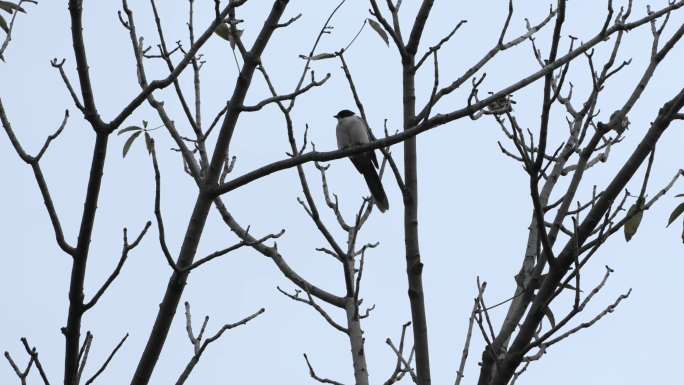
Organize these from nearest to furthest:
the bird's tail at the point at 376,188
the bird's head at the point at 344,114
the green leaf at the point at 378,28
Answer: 1. the green leaf at the point at 378,28
2. the bird's tail at the point at 376,188
3. the bird's head at the point at 344,114

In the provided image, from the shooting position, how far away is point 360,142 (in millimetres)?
8688

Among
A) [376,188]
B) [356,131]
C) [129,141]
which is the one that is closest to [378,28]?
[129,141]

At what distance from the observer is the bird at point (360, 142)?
7996 mm

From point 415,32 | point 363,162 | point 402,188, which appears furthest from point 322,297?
point 363,162

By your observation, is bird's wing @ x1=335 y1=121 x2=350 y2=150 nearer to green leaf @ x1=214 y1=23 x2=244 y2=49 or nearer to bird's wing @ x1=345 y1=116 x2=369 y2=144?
bird's wing @ x1=345 y1=116 x2=369 y2=144

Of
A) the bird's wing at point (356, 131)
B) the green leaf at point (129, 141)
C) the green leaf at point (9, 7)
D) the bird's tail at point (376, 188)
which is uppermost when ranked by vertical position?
the bird's wing at point (356, 131)

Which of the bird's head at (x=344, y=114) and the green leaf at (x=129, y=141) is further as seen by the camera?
the bird's head at (x=344, y=114)

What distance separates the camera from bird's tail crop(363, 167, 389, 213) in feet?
25.8

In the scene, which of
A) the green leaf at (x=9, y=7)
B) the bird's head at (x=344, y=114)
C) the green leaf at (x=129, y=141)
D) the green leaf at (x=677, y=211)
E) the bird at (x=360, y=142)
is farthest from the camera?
the bird's head at (x=344, y=114)

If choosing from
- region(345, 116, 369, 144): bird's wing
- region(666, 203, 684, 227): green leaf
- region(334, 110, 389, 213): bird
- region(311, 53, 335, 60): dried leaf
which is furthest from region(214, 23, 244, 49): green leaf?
region(345, 116, 369, 144): bird's wing

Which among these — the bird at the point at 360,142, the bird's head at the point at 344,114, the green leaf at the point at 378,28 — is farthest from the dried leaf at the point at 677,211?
the bird's head at the point at 344,114

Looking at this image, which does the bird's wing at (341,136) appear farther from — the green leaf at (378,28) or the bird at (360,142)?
the green leaf at (378,28)

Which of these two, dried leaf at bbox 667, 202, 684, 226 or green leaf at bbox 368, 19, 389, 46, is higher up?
green leaf at bbox 368, 19, 389, 46

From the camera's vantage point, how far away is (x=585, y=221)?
2801 mm
